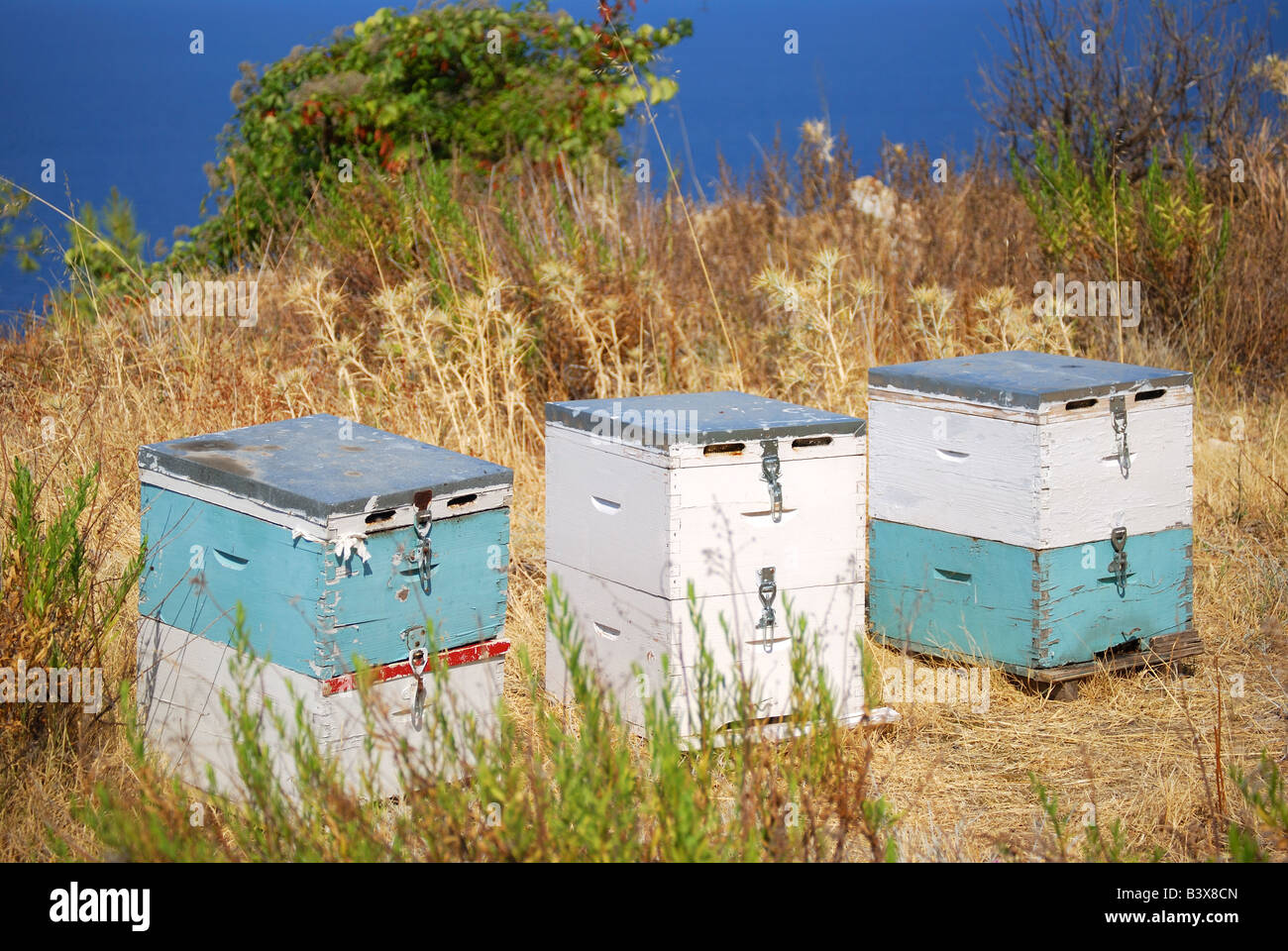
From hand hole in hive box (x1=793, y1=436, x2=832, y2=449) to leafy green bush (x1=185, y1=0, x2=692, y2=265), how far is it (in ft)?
18.6

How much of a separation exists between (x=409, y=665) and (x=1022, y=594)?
1864 millimetres

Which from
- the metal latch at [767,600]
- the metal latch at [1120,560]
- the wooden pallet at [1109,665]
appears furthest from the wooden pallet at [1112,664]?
the metal latch at [767,600]

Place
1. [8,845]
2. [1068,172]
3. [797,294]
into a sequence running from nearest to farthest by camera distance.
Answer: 1. [8,845]
2. [797,294]
3. [1068,172]

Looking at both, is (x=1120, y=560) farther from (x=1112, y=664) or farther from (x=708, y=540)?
(x=708, y=540)

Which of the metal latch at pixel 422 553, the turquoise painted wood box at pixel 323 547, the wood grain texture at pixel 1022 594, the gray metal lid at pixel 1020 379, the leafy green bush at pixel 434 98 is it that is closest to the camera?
the turquoise painted wood box at pixel 323 547

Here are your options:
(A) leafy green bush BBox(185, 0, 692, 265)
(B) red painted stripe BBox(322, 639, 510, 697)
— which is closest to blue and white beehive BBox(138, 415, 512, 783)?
(B) red painted stripe BBox(322, 639, 510, 697)

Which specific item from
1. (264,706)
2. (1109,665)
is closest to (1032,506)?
(1109,665)

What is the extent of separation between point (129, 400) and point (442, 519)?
3.36m

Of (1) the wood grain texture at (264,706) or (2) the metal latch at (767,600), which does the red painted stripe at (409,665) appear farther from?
(2) the metal latch at (767,600)

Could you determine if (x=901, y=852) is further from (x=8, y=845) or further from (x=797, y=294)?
(x=797, y=294)

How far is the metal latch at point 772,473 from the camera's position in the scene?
11.3ft

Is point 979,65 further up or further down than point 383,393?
further up

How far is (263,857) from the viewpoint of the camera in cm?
245

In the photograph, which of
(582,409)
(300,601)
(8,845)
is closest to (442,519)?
(300,601)
